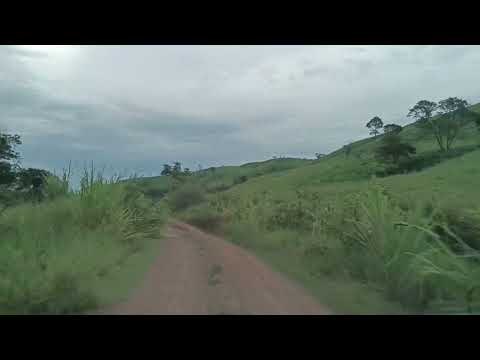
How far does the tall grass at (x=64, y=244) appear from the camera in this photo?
185 inches

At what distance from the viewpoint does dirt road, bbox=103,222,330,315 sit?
16.9ft

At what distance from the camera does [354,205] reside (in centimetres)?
898

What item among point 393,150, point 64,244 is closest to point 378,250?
point 64,244

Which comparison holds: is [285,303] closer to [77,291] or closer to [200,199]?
[77,291]

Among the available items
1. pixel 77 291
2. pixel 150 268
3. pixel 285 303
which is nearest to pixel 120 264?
pixel 150 268

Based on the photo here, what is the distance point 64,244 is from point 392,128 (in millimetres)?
67077

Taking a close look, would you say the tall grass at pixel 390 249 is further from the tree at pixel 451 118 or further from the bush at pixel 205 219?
the tree at pixel 451 118

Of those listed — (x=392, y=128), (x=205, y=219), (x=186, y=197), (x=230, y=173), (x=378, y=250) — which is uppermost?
(x=392, y=128)

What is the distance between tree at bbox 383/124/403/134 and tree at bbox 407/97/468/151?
314 cm

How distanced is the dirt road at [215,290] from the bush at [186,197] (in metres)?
19.0

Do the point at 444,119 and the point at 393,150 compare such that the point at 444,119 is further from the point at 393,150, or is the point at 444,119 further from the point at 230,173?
the point at 230,173

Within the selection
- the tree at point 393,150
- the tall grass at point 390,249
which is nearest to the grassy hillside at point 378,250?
the tall grass at point 390,249

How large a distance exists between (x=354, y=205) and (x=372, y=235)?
6.75 feet

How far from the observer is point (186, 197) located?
2866 cm
